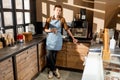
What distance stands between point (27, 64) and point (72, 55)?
1.22 metres

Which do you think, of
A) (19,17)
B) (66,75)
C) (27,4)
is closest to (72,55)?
(66,75)

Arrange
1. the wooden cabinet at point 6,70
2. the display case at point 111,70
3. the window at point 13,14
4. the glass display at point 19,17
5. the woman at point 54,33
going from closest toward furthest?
the display case at point 111,70 → the wooden cabinet at point 6,70 → the window at point 13,14 → the woman at point 54,33 → the glass display at point 19,17

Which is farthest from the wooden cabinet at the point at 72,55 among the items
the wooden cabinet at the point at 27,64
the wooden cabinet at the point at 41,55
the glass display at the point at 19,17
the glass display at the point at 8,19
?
the glass display at the point at 8,19

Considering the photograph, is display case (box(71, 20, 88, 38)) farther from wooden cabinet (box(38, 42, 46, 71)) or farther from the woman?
wooden cabinet (box(38, 42, 46, 71))

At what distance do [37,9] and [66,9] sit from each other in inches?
33.9

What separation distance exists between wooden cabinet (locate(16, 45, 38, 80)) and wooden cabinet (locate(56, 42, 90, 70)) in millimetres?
753

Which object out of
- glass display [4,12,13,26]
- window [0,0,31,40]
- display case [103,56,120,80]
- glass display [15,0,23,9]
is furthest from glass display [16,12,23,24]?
display case [103,56,120,80]

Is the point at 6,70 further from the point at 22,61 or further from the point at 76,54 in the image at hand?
the point at 76,54

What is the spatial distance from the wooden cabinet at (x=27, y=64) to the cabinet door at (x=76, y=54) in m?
0.87

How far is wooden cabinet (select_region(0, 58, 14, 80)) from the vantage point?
6.95ft

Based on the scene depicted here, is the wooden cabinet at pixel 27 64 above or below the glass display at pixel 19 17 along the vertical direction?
below

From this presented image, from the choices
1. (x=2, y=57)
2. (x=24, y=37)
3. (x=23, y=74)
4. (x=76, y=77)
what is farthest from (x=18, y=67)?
(x=76, y=77)

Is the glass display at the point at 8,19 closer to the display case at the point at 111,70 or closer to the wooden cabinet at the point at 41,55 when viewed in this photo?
the wooden cabinet at the point at 41,55

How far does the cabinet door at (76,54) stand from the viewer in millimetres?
3514
